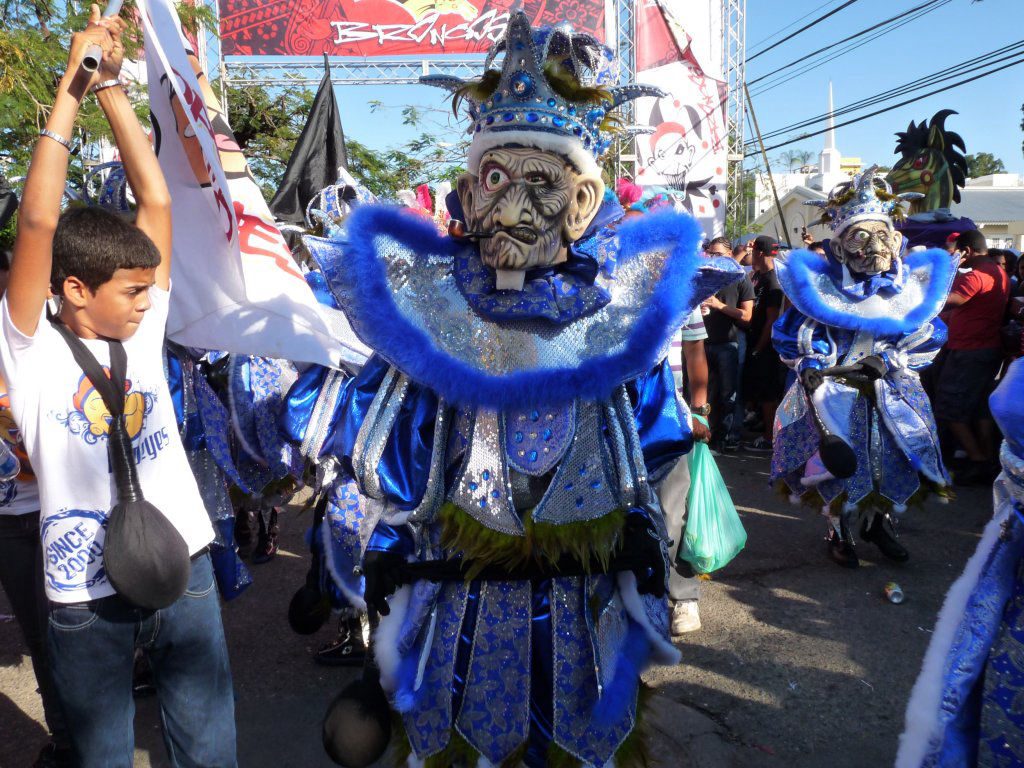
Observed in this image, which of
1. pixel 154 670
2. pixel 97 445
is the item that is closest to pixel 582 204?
pixel 97 445

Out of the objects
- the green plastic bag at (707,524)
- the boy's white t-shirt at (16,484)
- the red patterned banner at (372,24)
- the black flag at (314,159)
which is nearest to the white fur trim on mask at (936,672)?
the green plastic bag at (707,524)

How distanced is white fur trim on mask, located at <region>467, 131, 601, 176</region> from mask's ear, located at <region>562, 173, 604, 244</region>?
0.02 metres

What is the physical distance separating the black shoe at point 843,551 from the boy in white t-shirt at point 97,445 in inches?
150

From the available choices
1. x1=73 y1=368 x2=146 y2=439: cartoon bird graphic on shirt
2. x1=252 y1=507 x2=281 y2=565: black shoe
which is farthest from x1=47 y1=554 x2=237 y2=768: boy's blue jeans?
x1=252 y1=507 x2=281 y2=565: black shoe

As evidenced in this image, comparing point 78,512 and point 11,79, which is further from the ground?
point 11,79

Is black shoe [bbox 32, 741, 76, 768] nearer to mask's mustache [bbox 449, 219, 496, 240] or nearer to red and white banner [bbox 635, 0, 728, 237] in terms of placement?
mask's mustache [bbox 449, 219, 496, 240]

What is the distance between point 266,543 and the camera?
5000mm

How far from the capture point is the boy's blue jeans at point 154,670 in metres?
1.87

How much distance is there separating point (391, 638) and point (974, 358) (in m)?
6.16

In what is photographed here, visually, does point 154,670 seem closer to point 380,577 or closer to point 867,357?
point 380,577

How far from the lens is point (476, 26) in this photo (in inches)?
562

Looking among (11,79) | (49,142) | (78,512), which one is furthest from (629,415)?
(11,79)

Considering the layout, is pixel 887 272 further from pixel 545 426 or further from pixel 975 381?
pixel 545 426

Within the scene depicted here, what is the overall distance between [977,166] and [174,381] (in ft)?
268
